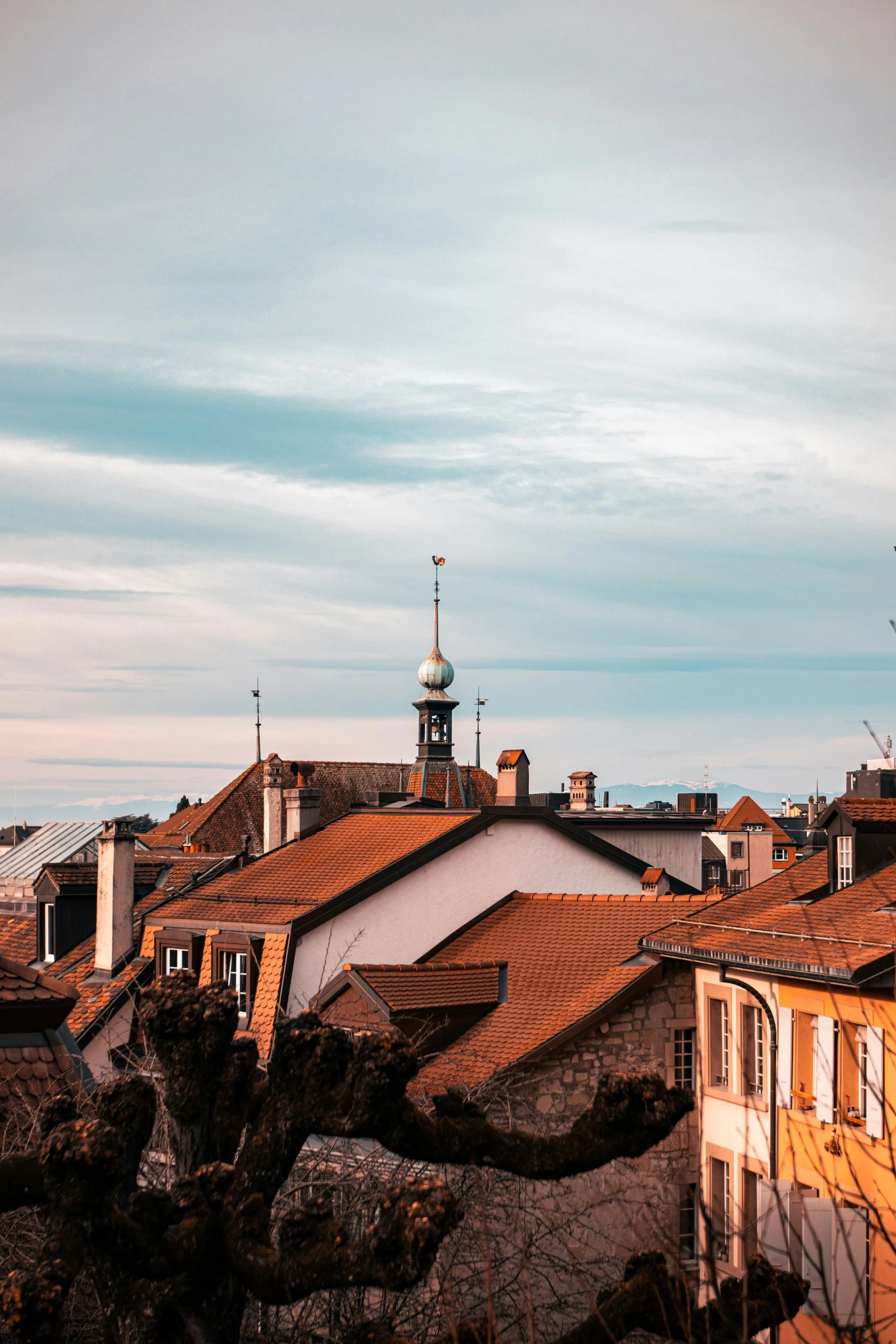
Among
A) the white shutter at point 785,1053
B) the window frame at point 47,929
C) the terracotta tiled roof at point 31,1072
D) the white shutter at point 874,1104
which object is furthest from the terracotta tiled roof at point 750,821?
the terracotta tiled roof at point 31,1072

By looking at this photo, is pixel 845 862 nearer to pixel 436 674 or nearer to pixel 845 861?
pixel 845 861

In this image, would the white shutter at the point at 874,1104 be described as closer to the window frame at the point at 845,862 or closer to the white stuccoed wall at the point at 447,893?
the window frame at the point at 845,862

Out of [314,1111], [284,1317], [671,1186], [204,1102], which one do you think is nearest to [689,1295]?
[314,1111]

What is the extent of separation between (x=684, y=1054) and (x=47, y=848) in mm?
28860

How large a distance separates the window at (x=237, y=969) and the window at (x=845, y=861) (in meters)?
12.4

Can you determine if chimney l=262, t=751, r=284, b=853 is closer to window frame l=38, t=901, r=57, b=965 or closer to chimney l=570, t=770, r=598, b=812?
window frame l=38, t=901, r=57, b=965

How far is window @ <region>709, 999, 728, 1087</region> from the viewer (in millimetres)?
25656

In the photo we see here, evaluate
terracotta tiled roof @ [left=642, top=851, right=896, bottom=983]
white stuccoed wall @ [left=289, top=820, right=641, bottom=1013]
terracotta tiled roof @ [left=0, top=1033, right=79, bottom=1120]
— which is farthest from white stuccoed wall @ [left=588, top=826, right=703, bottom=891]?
terracotta tiled roof @ [left=0, top=1033, right=79, bottom=1120]

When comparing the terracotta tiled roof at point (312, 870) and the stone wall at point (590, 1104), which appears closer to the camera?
the stone wall at point (590, 1104)

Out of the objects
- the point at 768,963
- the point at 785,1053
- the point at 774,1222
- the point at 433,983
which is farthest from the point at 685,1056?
the point at 774,1222

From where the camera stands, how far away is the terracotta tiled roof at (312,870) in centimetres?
3081

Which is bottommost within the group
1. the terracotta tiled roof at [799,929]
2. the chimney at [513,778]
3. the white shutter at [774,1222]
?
the white shutter at [774,1222]

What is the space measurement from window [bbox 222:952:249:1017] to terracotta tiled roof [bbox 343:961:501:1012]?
4223mm

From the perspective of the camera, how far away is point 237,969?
30.5m
